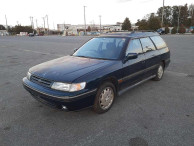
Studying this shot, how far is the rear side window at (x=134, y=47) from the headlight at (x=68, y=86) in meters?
1.49

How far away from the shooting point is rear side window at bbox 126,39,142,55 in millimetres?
3574

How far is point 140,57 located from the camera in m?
3.83

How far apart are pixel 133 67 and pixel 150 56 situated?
922 mm

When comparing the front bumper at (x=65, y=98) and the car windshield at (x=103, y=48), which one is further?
the car windshield at (x=103, y=48)

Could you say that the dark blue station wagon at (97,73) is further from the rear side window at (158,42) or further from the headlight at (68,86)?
the rear side window at (158,42)

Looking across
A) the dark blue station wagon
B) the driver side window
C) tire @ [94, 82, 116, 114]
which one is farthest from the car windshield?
tire @ [94, 82, 116, 114]

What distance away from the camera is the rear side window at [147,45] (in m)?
4.09

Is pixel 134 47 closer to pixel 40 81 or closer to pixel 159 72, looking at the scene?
pixel 159 72

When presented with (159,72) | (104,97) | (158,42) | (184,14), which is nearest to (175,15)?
(184,14)

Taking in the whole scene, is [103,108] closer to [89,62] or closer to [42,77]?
[89,62]

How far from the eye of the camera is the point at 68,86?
2.56m

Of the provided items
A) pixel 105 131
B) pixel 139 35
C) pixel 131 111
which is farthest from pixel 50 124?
pixel 139 35

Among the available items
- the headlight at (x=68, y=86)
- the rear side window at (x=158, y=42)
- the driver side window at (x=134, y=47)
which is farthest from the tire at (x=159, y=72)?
the headlight at (x=68, y=86)

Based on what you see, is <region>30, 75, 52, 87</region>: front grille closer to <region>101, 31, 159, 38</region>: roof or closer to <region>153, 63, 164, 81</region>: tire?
<region>101, 31, 159, 38</region>: roof
